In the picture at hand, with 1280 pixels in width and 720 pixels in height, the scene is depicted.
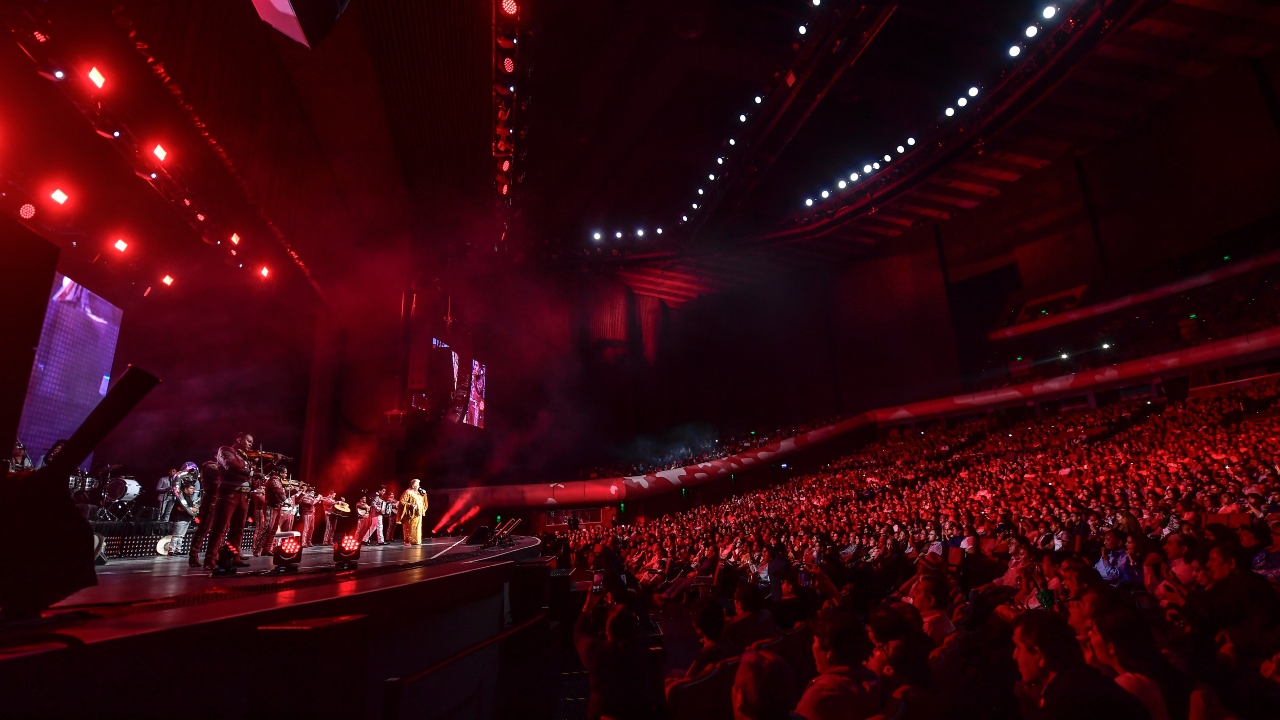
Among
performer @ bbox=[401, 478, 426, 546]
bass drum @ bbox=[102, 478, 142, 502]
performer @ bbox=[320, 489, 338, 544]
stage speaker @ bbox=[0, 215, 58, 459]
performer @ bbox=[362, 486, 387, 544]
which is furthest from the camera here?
performer @ bbox=[401, 478, 426, 546]

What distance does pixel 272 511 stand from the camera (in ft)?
28.0

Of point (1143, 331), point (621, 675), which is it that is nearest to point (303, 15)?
point (621, 675)

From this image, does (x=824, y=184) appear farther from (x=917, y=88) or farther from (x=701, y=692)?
(x=701, y=692)

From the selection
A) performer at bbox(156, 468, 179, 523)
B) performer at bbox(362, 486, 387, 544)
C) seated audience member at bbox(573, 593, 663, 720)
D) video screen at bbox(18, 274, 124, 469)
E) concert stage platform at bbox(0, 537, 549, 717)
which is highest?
video screen at bbox(18, 274, 124, 469)

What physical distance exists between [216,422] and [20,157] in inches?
252

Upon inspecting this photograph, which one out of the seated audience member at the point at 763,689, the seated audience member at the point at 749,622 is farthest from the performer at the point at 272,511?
the seated audience member at the point at 763,689

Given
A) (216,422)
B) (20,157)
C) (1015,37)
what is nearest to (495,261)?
(216,422)

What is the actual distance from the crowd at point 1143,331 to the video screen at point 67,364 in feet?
88.5

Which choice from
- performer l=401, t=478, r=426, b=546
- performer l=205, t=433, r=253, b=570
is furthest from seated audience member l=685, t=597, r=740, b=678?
performer l=401, t=478, r=426, b=546

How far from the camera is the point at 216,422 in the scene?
12.0m

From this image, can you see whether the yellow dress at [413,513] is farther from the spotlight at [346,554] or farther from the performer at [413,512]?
the spotlight at [346,554]

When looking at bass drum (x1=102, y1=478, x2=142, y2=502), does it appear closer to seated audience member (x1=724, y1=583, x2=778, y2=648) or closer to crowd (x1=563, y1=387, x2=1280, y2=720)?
crowd (x1=563, y1=387, x2=1280, y2=720)

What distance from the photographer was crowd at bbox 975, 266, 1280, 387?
17.8 metres

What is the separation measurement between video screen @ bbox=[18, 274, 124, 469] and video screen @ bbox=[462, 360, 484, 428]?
9064 millimetres
